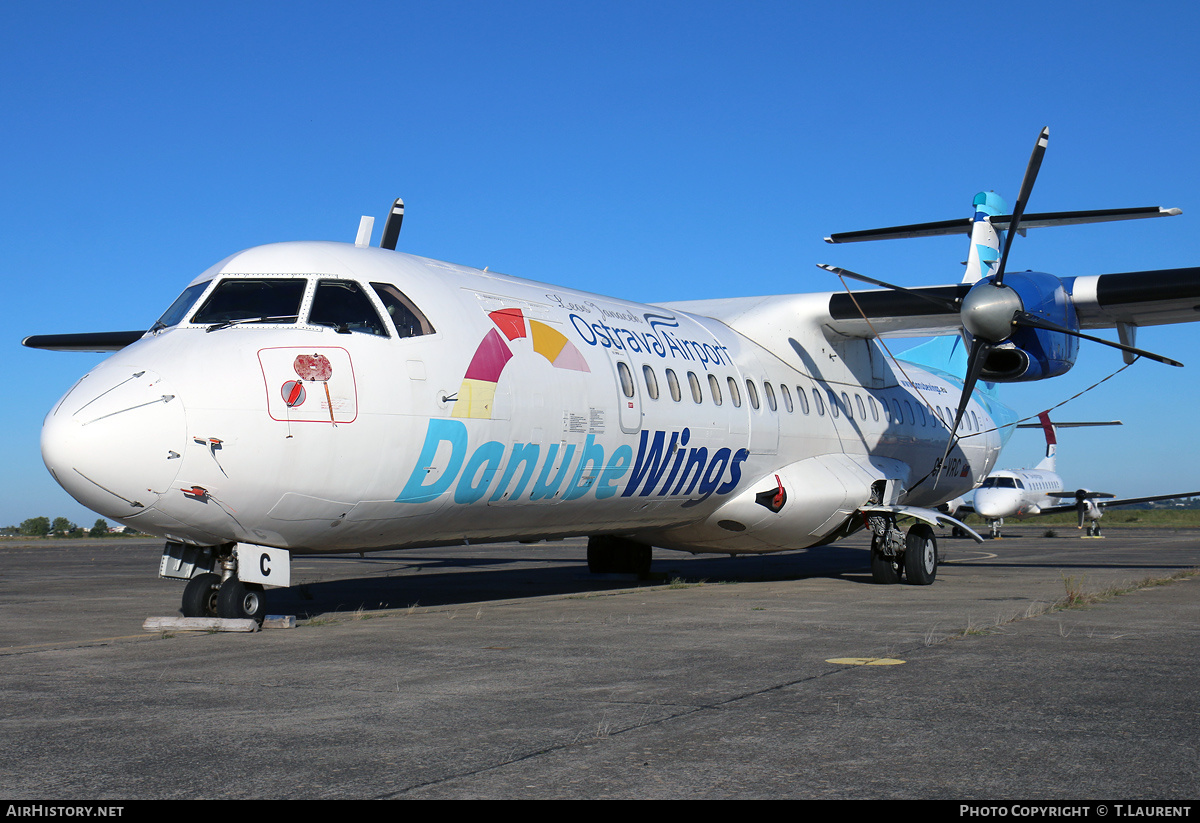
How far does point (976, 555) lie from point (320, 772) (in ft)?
70.6

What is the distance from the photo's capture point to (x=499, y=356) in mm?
9750

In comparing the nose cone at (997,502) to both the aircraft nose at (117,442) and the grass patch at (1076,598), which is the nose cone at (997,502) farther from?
the aircraft nose at (117,442)

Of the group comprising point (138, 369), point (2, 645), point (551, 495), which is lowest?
point (2, 645)

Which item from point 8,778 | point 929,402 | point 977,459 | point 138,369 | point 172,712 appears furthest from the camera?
point 977,459

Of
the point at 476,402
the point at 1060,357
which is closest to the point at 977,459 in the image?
the point at 1060,357

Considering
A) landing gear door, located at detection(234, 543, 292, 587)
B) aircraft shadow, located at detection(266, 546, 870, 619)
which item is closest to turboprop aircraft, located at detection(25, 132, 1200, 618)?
landing gear door, located at detection(234, 543, 292, 587)

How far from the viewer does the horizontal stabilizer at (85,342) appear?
15375mm

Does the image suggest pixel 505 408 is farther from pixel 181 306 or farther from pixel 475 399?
pixel 181 306

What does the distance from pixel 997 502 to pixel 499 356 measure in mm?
32168

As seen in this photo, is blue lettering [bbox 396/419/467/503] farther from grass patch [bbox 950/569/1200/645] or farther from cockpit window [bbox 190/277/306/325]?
grass patch [bbox 950/569/1200/645]

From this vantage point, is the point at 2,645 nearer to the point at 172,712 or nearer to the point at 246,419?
the point at 246,419

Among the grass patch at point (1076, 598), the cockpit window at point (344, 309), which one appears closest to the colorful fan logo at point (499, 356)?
the cockpit window at point (344, 309)

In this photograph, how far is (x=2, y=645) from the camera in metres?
8.05

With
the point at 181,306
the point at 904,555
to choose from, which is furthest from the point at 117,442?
the point at 904,555
